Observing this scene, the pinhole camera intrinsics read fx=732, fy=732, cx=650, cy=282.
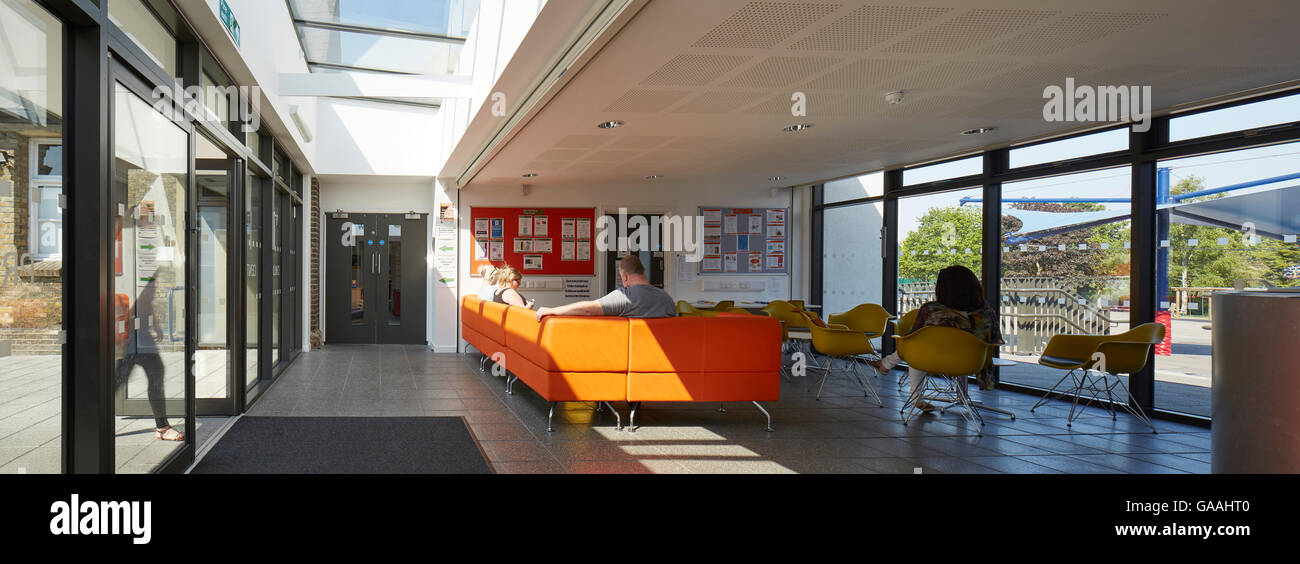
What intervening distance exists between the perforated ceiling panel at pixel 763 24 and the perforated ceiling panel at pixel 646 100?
3.51 ft

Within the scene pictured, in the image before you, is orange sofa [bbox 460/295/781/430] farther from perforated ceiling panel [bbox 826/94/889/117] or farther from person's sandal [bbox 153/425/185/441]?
person's sandal [bbox 153/425/185/441]

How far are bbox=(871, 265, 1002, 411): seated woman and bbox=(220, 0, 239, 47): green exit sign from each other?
5.22 meters

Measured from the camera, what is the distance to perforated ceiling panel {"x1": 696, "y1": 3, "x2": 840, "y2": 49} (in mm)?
3512

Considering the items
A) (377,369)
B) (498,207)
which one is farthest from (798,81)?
(498,207)

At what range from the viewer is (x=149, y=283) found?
3752 mm

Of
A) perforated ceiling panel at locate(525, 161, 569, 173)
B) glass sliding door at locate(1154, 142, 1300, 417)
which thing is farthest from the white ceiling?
perforated ceiling panel at locate(525, 161, 569, 173)

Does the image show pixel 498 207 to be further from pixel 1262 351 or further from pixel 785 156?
pixel 1262 351

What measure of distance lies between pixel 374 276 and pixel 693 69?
8.17 m

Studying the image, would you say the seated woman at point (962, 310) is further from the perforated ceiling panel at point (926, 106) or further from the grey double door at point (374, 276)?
the grey double door at point (374, 276)

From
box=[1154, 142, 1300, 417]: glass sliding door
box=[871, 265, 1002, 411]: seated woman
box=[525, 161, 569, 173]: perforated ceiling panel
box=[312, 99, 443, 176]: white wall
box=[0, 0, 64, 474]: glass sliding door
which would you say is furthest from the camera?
box=[312, 99, 443, 176]: white wall

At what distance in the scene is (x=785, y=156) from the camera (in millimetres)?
7883

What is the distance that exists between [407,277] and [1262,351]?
10453 millimetres

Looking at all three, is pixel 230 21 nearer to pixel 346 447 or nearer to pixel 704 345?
pixel 346 447

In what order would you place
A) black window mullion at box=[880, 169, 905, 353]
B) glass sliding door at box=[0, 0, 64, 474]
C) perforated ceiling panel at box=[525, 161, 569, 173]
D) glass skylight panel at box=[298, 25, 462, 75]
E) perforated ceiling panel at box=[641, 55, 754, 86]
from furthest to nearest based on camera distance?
black window mullion at box=[880, 169, 905, 353], perforated ceiling panel at box=[525, 161, 569, 173], glass skylight panel at box=[298, 25, 462, 75], perforated ceiling panel at box=[641, 55, 754, 86], glass sliding door at box=[0, 0, 64, 474]
